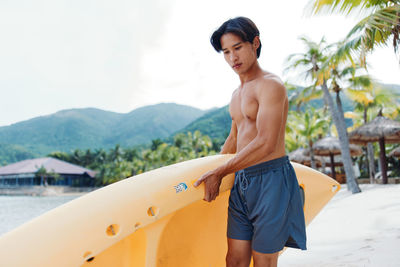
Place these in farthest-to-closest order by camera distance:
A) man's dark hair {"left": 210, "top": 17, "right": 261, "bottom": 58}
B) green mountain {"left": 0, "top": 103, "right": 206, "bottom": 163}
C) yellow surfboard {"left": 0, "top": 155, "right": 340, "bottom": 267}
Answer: green mountain {"left": 0, "top": 103, "right": 206, "bottom": 163} < man's dark hair {"left": 210, "top": 17, "right": 261, "bottom": 58} < yellow surfboard {"left": 0, "top": 155, "right": 340, "bottom": 267}

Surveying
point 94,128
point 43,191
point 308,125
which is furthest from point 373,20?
point 94,128

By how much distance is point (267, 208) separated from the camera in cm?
142

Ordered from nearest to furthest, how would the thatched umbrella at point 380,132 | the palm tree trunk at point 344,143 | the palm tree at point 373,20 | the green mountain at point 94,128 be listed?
the palm tree at point 373,20 < the palm tree trunk at point 344,143 < the thatched umbrella at point 380,132 < the green mountain at point 94,128

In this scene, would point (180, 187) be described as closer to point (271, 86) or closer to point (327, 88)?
point (271, 86)

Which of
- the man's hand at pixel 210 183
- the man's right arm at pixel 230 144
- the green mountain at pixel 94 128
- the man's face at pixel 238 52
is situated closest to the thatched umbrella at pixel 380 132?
the man's right arm at pixel 230 144

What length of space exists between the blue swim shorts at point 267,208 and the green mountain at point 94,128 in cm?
10409

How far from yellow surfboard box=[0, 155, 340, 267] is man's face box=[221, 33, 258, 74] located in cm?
52

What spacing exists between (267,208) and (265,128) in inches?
13.0

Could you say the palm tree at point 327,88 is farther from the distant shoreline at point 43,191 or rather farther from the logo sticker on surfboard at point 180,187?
the distant shoreline at point 43,191

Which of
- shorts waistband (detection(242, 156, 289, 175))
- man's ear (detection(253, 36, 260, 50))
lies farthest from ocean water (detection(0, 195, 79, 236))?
man's ear (detection(253, 36, 260, 50))

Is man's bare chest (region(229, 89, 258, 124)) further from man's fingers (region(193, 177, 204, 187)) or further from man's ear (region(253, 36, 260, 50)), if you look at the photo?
man's fingers (region(193, 177, 204, 187))

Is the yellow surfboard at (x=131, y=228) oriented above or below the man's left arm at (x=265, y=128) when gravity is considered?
below

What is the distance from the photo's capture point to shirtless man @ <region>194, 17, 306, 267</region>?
4.65ft

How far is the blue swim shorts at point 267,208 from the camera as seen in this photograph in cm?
142
